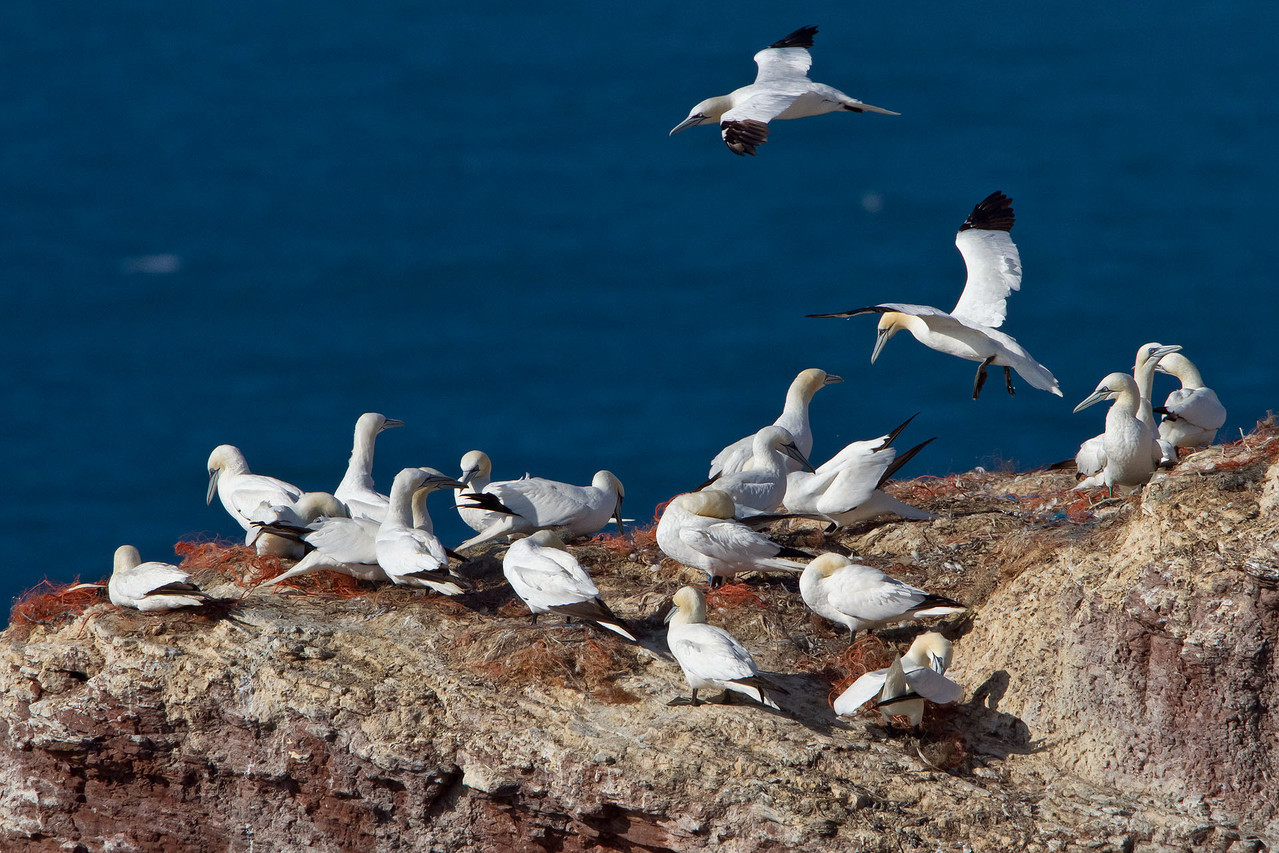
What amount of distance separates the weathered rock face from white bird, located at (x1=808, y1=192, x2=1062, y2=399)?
1.64 metres

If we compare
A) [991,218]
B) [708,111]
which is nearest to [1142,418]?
[991,218]

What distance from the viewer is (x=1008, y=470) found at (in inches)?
521

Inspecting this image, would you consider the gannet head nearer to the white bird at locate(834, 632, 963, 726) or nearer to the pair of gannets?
the pair of gannets

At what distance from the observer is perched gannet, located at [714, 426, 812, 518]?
9.93 meters

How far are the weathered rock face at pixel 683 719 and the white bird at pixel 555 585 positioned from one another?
7.4 inches

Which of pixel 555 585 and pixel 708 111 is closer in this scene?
pixel 555 585

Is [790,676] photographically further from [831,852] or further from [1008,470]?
[1008,470]

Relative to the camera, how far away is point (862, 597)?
7930 mm

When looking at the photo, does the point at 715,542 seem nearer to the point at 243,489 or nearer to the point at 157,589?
the point at 157,589

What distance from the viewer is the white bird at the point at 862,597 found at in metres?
7.90

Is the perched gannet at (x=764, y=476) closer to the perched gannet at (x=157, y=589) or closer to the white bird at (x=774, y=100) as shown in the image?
the white bird at (x=774, y=100)

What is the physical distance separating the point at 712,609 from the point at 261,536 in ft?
10.7

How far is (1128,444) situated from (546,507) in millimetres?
4066

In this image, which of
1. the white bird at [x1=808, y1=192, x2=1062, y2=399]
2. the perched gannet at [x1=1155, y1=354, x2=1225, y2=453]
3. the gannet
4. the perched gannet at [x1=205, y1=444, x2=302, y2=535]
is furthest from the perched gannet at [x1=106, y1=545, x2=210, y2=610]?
the perched gannet at [x1=1155, y1=354, x2=1225, y2=453]
